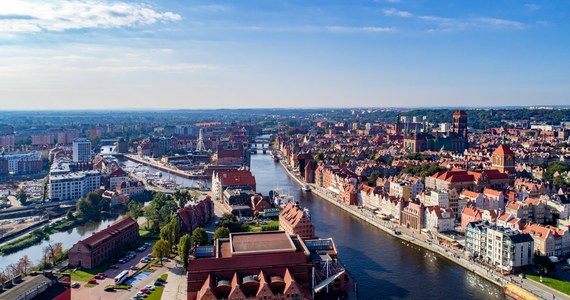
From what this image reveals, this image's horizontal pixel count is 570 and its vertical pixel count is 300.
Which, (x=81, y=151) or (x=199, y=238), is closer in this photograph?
(x=199, y=238)

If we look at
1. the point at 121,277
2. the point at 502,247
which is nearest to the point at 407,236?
the point at 502,247

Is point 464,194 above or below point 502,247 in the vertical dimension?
above

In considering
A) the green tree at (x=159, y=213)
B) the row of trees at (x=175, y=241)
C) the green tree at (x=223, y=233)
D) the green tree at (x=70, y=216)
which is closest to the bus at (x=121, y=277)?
the row of trees at (x=175, y=241)

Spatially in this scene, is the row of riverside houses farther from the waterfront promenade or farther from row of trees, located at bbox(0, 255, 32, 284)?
row of trees, located at bbox(0, 255, 32, 284)

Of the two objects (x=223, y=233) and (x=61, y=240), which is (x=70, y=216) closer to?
(x=61, y=240)

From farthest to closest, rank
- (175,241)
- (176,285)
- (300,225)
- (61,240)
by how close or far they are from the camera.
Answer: (61,240) → (300,225) → (175,241) → (176,285)

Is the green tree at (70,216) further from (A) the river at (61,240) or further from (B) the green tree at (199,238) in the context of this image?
(B) the green tree at (199,238)

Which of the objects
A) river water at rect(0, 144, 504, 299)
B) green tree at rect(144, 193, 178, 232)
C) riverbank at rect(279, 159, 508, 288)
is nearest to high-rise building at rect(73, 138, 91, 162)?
river water at rect(0, 144, 504, 299)
